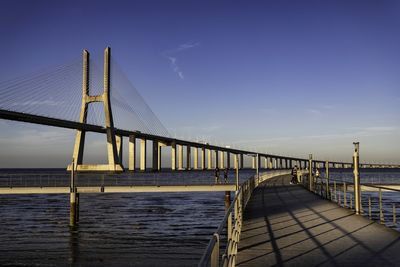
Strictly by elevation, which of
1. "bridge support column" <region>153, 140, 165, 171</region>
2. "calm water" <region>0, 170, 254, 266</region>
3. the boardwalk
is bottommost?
"calm water" <region>0, 170, 254, 266</region>

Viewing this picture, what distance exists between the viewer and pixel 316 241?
27.7 feet

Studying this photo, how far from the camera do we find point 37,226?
76.5ft

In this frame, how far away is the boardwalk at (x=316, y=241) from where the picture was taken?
6852 millimetres

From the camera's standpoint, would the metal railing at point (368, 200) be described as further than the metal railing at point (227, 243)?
Yes

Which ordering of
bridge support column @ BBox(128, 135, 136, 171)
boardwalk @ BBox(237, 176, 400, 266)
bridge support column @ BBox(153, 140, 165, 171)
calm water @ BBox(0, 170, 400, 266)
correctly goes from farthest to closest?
1. bridge support column @ BBox(153, 140, 165, 171)
2. bridge support column @ BBox(128, 135, 136, 171)
3. calm water @ BBox(0, 170, 400, 266)
4. boardwalk @ BBox(237, 176, 400, 266)

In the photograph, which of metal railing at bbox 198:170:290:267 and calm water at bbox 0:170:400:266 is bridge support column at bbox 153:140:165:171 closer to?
calm water at bbox 0:170:400:266

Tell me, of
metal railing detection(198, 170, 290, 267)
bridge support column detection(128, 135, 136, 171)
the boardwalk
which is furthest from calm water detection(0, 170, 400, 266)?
bridge support column detection(128, 135, 136, 171)

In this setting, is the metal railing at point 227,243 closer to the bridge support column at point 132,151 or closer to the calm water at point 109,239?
the calm water at point 109,239

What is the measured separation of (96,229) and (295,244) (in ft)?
52.6

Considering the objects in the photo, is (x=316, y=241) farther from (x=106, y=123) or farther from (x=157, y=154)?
(x=157, y=154)

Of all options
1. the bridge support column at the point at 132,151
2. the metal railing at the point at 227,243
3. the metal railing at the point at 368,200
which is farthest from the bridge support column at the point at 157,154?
the metal railing at the point at 227,243

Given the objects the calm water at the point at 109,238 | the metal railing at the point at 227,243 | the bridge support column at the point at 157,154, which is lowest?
the calm water at the point at 109,238

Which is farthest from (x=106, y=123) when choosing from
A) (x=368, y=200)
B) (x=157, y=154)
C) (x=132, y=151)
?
(x=368, y=200)

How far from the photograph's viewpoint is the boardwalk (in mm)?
6852
